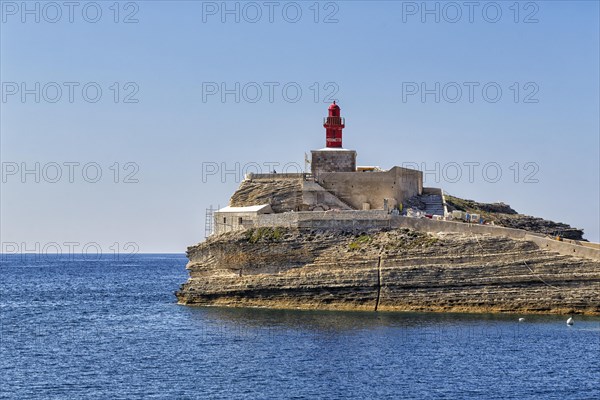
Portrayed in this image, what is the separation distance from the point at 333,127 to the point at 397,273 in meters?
13.8

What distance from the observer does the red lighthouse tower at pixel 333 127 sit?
69562 millimetres

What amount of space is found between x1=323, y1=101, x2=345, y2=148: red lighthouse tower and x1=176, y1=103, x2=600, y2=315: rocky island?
0.29 ft

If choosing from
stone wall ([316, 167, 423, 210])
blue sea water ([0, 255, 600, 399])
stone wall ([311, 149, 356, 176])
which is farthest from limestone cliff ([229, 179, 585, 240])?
blue sea water ([0, 255, 600, 399])

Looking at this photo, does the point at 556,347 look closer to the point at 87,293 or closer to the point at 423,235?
the point at 423,235

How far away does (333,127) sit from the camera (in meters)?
→ 69.6

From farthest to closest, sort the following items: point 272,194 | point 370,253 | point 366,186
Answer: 1. point 272,194
2. point 366,186
3. point 370,253

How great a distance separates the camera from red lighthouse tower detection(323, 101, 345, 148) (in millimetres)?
69562

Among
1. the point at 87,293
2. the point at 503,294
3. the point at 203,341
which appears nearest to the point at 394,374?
the point at 203,341

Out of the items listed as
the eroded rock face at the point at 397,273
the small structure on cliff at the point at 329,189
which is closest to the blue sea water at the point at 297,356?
→ the eroded rock face at the point at 397,273

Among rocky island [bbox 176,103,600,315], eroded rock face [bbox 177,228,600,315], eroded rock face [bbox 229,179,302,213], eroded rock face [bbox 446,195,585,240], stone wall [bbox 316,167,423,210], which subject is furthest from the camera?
eroded rock face [bbox 446,195,585,240]

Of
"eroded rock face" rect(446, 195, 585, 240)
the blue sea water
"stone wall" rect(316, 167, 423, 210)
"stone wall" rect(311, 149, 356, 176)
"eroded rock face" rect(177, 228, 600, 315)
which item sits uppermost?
"stone wall" rect(311, 149, 356, 176)

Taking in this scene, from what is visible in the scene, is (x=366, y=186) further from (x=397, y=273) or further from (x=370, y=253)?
(x=397, y=273)

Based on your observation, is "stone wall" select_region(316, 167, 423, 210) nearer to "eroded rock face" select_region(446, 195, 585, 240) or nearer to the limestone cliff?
the limestone cliff

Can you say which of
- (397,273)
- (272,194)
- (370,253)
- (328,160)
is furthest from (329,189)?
(397,273)
